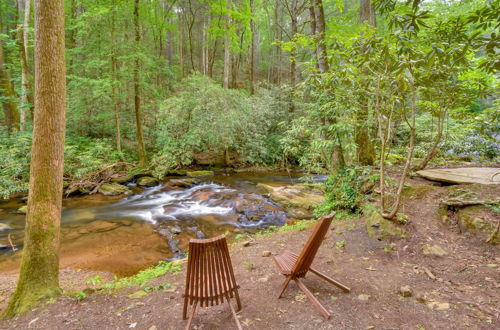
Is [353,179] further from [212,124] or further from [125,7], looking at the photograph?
[125,7]

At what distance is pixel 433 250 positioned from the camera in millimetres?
3625

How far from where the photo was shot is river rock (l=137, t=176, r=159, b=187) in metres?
12.0

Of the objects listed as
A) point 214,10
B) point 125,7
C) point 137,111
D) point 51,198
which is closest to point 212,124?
point 137,111

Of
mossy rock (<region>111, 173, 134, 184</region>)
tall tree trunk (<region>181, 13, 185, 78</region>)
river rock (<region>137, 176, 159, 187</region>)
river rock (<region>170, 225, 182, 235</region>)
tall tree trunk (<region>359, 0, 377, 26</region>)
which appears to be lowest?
river rock (<region>170, 225, 182, 235</region>)

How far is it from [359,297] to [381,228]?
5.73 ft

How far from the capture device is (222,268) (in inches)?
105

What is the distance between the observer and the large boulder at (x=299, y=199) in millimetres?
8211

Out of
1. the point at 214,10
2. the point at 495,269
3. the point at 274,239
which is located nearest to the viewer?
the point at 495,269

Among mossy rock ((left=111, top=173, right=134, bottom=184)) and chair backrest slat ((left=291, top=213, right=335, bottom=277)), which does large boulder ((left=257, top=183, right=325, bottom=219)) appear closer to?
chair backrest slat ((left=291, top=213, right=335, bottom=277))

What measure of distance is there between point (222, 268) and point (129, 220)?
6.57 m

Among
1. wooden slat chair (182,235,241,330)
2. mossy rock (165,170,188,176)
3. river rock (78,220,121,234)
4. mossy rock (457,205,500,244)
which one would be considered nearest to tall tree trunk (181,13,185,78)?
mossy rock (165,170,188,176)

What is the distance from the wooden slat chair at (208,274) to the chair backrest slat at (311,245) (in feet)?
2.60

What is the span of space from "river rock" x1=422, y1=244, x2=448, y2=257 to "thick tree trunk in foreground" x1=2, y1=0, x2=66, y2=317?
5396 millimetres

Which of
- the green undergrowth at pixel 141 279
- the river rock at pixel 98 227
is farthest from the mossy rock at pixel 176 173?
the green undergrowth at pixel 141 279
